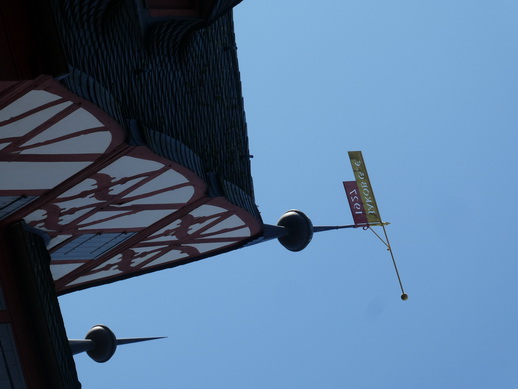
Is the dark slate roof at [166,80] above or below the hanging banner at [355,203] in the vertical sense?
above

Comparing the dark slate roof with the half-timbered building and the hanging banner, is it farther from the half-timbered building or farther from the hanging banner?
the hanging banner

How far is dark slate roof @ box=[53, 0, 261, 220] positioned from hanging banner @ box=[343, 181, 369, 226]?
4427 millimetres

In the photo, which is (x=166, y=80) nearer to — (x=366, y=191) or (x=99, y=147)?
(x=99, y=147)

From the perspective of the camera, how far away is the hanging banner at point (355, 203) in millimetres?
22797

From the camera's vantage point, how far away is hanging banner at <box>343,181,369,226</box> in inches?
898

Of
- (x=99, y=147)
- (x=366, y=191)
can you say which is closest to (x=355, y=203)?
(x=366, y=191)

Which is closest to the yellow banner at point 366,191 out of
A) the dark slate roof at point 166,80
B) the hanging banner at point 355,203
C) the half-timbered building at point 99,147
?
the hanging banner at point 355,203

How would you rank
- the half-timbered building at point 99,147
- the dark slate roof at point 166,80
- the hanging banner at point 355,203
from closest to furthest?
the half-timbered building at point 99,147 < the dark slate roof at point 166,80 < the hanging banner at point 355,203

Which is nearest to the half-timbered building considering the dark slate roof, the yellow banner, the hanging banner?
the dark slate roof

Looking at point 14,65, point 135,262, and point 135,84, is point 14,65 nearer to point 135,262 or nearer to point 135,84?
point 135,84

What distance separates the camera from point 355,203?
23.0 meters

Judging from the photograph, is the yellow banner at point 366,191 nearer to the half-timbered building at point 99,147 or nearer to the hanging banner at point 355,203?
the hanging banner at point 355,203

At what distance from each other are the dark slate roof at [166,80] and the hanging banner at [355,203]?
14.5 ft

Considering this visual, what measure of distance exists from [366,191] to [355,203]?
0.47 metres
